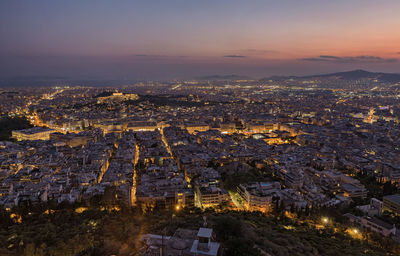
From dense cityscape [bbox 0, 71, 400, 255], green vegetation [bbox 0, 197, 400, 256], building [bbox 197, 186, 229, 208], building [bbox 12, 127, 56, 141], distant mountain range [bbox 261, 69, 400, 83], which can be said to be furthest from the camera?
distant mountain range [bbox 261, 69, 400, 83]

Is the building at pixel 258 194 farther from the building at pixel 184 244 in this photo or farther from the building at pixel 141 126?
the building at pixel 141 126

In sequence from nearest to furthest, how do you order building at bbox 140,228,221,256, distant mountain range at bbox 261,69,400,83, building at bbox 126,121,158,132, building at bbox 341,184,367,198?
building at bbox 140,228,221,256 < building at bbox 341,184,367,198 < building at bbox 126,121,158,132 < distant mountain range at bbox 261,69,400,83

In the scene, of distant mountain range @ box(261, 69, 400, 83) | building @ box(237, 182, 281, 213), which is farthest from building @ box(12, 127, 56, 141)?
distant mountain range @ box(261, 69, 400, 83)

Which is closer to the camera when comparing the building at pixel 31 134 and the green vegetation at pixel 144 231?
the green vegetation at pixel 144 231

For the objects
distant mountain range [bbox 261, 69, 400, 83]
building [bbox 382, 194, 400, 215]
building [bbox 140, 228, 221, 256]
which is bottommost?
building [bbox 382, 194, 400, 215]

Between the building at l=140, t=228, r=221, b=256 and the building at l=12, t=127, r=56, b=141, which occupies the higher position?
the building at l=140, t=228, r=221, b=256

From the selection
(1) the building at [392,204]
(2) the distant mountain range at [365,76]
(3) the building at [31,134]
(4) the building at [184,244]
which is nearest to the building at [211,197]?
(4) the building at [184,244]

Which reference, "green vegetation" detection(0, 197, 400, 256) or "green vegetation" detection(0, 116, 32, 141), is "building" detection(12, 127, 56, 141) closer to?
"green vegetation" detection(0, 116, 32, 141)

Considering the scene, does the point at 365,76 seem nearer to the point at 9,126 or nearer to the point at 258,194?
the point at 258,194

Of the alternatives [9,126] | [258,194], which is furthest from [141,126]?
[258,194]
